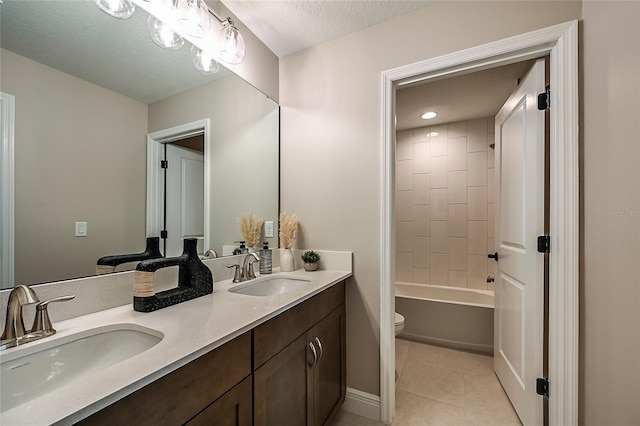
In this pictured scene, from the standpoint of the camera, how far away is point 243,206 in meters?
1.69

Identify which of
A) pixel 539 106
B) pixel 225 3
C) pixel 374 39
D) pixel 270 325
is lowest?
pixel 270 325

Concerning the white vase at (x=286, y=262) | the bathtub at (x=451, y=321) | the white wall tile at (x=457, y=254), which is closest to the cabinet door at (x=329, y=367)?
the white vase at (x=286, y=262)

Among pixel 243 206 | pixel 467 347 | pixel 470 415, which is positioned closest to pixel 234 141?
pixel 243 206

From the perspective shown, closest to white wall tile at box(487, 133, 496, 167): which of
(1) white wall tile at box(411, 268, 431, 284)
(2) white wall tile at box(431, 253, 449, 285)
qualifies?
(2) white wall tile at box(431, 253, 449, 285)

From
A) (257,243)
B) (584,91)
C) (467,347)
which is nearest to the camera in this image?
(584,91)

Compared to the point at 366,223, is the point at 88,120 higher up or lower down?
higher up

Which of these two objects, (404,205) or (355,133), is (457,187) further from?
(355,133)

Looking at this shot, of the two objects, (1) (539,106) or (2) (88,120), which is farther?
(1) (539,106)

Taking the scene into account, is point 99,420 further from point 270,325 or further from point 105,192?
point 105,192

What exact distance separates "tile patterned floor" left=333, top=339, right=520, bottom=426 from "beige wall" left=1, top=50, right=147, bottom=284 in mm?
1536

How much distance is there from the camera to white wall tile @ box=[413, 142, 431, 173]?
10.5 ft

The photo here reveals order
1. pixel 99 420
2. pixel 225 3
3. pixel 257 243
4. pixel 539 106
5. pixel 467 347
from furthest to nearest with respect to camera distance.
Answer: pixel 467 347
pixel 257 243
pixel 225 3
pixel 539 106
pixel 99 420

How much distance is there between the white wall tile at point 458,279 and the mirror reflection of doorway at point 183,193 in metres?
2.71

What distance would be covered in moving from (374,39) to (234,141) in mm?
1077
